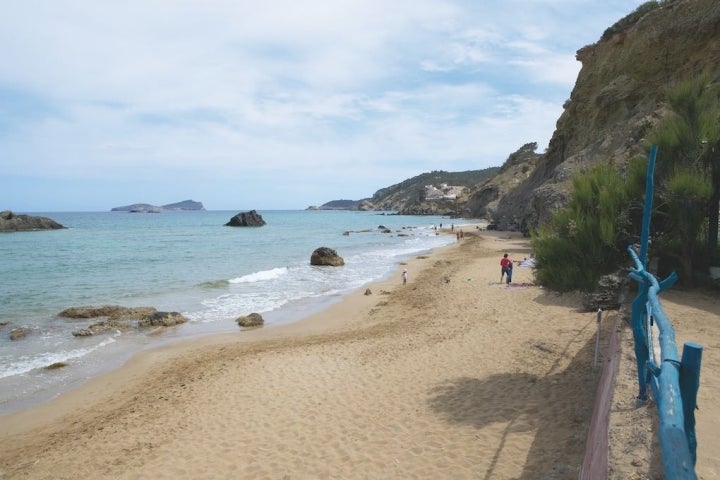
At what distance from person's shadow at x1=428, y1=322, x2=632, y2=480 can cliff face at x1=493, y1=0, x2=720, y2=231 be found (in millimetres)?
20798

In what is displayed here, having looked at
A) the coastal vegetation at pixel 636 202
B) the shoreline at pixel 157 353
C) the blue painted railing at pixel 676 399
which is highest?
the coastal vegetation at pixel 636 202

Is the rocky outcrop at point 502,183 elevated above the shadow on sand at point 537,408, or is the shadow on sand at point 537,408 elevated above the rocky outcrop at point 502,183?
the rocky outcrop at point 502,183

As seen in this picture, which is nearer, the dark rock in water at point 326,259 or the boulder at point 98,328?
the boulder at point 98,328

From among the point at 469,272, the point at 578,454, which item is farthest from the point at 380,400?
the point at 469,272

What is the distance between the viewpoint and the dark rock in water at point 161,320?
17594mm

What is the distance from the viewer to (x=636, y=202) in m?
7.61

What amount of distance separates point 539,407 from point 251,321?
38.8 feet

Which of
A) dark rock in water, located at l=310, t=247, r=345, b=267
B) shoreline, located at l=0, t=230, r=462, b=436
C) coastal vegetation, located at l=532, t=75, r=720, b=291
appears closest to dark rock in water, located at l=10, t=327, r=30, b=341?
shoreline, located at l=0, t=230, r=462, b=436

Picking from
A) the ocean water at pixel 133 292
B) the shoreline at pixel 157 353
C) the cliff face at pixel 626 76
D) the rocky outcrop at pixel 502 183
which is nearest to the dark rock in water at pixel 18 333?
the ocean water at pixel 133 292

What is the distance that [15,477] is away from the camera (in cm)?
759

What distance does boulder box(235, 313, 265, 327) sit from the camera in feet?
56.9

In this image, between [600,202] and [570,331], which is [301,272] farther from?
[600,202]

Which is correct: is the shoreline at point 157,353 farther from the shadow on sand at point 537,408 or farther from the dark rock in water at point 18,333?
the shadow on sand at point 537,408

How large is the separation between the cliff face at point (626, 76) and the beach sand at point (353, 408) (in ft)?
64.2
